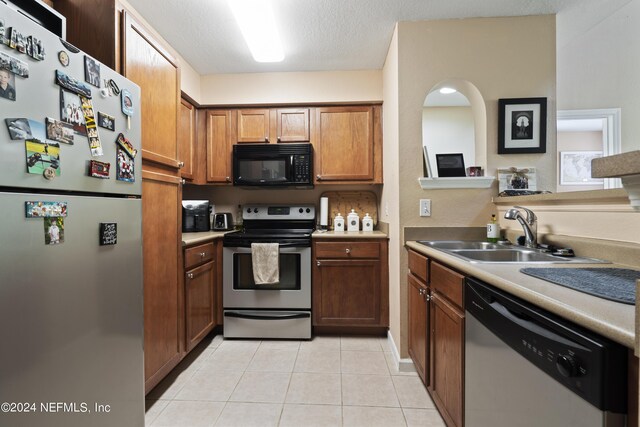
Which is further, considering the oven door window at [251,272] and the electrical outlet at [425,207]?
the oven door window at [251,272]

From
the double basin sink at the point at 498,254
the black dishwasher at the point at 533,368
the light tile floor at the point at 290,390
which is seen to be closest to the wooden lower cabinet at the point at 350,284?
the light tile floor at the point at 290,390

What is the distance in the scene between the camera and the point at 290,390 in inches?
71.7

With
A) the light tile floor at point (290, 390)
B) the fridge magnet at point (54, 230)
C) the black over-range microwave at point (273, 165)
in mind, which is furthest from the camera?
the black over-range microwave at point (273, 165)

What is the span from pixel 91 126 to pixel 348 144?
2120 mm

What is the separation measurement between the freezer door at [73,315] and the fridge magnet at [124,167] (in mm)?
101

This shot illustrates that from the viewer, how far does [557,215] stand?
156 cm

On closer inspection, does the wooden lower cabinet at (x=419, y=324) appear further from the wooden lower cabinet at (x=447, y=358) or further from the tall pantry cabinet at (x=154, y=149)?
the tall pantry cabinet at (x=154, y=149)

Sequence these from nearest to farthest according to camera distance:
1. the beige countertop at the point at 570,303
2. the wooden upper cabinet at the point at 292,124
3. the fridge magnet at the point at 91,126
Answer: the beige countertop at the point at 570,303, the fridge magnet at the point at 91,126, the wooden upper cabinet at the point at 292,124

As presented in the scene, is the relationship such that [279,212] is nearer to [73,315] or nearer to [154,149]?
[154,149]

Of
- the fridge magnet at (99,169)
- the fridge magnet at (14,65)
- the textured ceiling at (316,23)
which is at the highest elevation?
the textured ceiling at (316,23)

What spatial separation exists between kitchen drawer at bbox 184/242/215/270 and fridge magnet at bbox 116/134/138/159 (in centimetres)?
92

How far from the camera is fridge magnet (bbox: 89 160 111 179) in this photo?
3.40 ft

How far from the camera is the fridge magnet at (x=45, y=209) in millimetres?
821

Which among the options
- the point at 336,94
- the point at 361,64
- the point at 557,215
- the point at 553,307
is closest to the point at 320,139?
the point at 336,94
